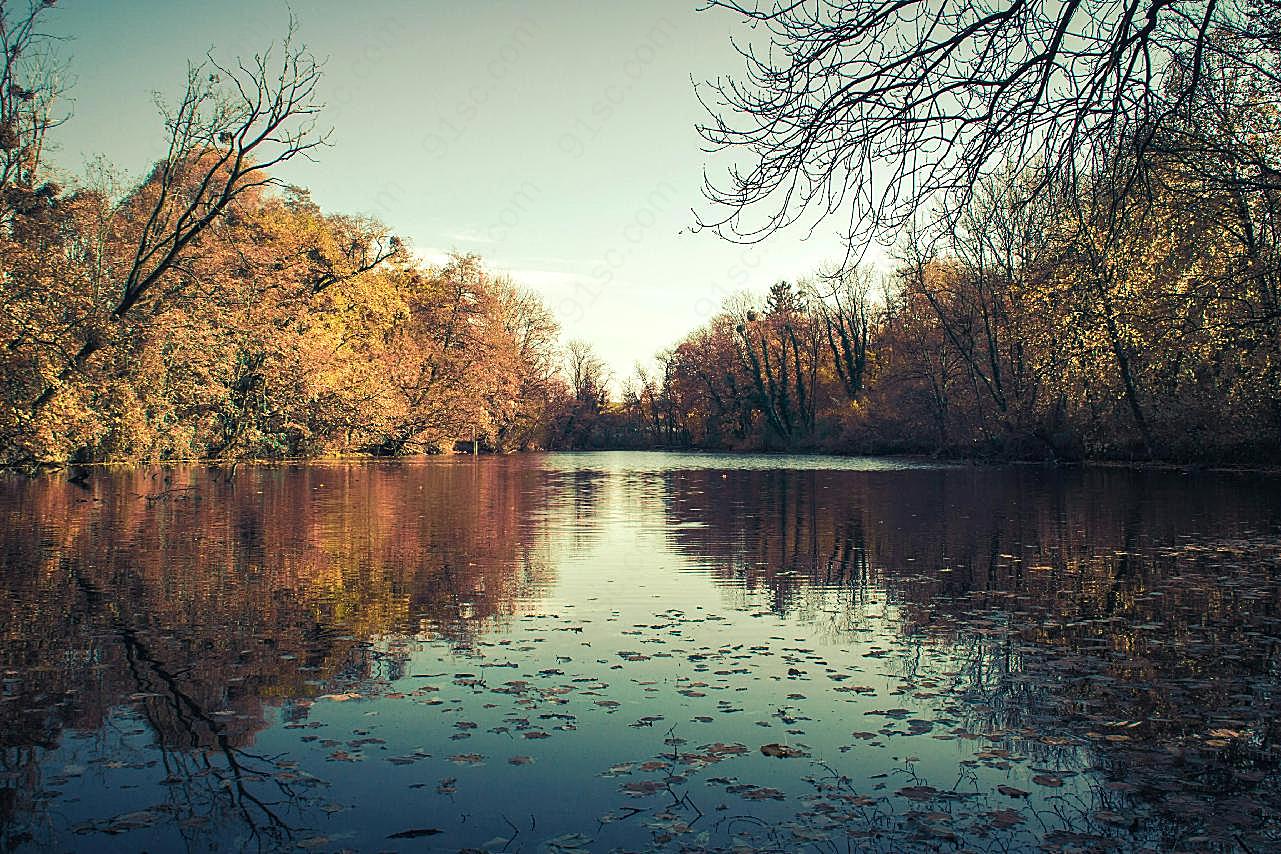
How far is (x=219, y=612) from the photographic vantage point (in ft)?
32.7

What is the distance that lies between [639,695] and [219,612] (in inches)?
211

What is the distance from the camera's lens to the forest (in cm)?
1410

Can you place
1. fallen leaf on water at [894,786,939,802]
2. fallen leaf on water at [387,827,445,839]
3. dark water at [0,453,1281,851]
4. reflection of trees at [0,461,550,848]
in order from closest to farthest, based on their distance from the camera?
fallen leaf on water at [387,827,445,839]
dark water at [0,453,1281,851]
fallen leaf on water at [894,786,939,802]
reflection of trees at [0,461,550,848]

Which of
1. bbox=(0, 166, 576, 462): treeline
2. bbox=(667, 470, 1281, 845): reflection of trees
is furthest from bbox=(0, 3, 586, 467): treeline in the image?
bbox=(667, 470, 1281, 845): reflection of trees

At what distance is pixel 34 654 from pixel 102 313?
51.8ft

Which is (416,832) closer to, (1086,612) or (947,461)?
(1086,612)

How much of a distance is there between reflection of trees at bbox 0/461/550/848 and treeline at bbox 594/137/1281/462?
5590 millimetres

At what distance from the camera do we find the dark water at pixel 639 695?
15.6ft

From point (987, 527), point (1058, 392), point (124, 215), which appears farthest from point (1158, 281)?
point (124, 215)

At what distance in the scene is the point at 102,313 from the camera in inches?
843

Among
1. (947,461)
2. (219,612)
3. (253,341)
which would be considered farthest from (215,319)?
(947,461)

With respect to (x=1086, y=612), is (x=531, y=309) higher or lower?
higher

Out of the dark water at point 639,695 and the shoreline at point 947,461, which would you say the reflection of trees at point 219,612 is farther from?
the shoreline at point 947,461

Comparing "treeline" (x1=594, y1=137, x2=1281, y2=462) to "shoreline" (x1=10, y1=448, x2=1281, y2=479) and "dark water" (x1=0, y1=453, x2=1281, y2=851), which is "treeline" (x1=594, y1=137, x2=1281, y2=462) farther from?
"dark water" (x1=0, y1=453, x2=1281, y2=851)
